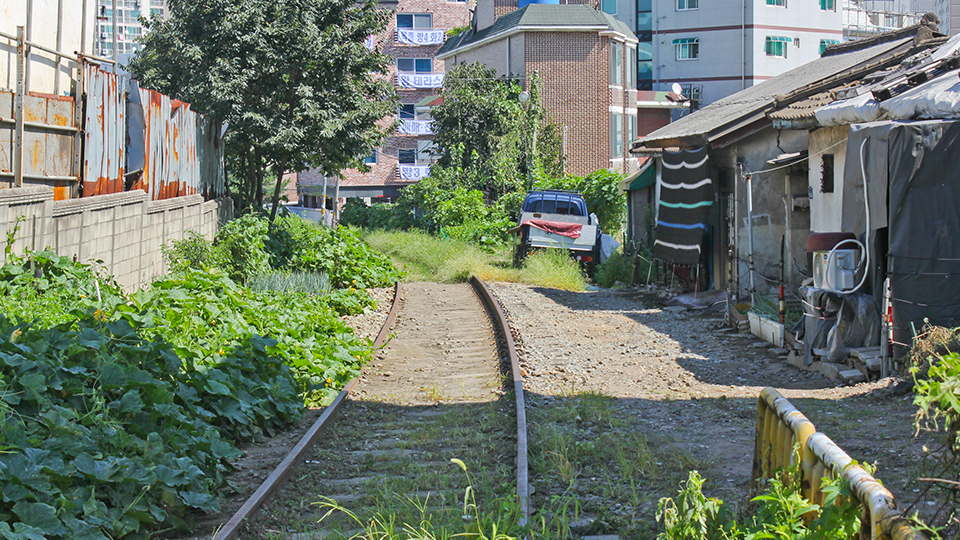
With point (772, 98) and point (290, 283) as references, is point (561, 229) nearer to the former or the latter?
point (772, 98)

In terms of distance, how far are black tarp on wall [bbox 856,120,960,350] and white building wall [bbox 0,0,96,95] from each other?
10989 millimetres

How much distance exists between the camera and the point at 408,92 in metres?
59.1

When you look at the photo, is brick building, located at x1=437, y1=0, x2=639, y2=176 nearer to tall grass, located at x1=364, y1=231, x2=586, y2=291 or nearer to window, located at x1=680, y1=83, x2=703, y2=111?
window, located at x1=680, y1=83, x2=703, y2=111

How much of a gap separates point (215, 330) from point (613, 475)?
4.57m

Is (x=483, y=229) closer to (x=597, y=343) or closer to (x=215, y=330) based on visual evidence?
(x=597, y=343)

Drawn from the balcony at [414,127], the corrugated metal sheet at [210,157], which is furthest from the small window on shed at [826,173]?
the balcony at [414,127]

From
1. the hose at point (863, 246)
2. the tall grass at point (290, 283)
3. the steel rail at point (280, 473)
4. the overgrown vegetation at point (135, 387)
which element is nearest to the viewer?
the overgrown vegetation at point (135, 387)

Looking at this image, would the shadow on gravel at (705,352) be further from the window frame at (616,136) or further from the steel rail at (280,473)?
the window frame at (616,136)

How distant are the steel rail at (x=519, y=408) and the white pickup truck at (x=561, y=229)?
14.6 feet

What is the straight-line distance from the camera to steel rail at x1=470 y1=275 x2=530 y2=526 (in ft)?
17.7

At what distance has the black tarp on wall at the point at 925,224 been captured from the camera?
8.62 m

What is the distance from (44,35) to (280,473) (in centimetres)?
1105

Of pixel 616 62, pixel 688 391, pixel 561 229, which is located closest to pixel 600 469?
pixel 688 391

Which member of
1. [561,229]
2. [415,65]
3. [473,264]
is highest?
[415,65]
